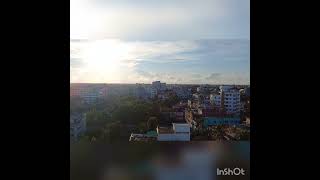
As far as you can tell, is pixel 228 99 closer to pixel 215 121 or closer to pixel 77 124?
pixel 215 121

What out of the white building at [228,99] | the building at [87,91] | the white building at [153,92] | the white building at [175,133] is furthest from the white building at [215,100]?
the building at [87,91]

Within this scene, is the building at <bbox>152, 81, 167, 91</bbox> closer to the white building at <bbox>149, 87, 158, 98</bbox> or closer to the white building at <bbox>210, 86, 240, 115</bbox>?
the white building at <bbox>149, 87, 158, 98</bbox>

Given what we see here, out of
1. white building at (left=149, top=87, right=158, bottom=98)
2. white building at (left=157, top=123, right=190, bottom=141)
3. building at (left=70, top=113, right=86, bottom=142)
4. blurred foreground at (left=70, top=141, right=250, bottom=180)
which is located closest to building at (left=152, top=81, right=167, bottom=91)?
white building at (left=149, top=87, right=158, bottom=98)

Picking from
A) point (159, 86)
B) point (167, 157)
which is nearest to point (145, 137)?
point (167, 157)

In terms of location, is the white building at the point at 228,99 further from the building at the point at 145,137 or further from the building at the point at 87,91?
the building at the point at 87,91
